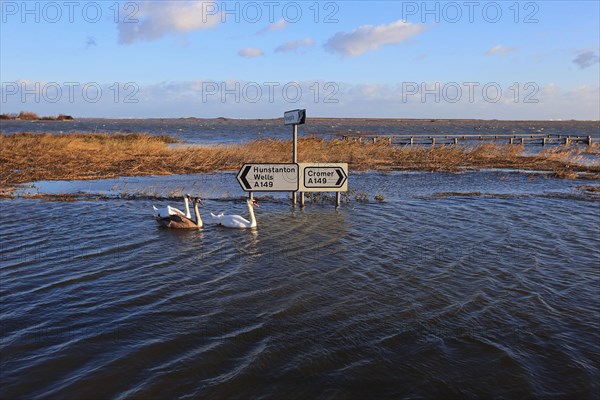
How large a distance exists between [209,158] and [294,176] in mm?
13920

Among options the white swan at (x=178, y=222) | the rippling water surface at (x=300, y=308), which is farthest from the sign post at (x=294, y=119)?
the white swan at (x=178, y=222)

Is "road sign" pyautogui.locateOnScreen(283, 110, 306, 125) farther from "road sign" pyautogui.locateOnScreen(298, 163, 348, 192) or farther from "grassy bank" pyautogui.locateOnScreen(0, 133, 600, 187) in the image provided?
"grassy bank" pyautogui.locateOnScreen(0, 133, 600, 187)

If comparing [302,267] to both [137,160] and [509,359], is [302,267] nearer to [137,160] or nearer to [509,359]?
[509,359]

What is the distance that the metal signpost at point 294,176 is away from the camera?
14.1 meters

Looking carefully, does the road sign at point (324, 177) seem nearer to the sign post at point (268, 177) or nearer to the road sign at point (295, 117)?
the sign post at point (268, 177)

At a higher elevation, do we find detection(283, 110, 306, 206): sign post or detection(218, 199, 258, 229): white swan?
detection(283, 110, 306, 206): sign post

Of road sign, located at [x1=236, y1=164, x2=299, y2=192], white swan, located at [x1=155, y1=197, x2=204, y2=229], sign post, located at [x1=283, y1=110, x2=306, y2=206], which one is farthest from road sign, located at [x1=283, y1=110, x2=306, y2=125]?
white swan, located at [x1=155, y1=197, x2=204, y2=229]

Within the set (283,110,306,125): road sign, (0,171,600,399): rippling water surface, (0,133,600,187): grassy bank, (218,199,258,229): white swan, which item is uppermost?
(283,110,306,125): road sign

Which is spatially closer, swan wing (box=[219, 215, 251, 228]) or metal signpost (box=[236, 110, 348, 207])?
swan wing (box=[219, 215, 251, 228])

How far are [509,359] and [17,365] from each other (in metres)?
5.34

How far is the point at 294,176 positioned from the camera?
14.4 metres

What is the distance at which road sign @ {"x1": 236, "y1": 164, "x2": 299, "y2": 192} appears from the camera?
14.0 m

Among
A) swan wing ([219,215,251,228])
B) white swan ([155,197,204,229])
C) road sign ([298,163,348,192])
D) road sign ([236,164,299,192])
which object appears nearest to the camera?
white swan ([155,197,204,229])

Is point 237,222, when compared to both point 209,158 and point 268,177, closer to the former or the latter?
point 268,177
